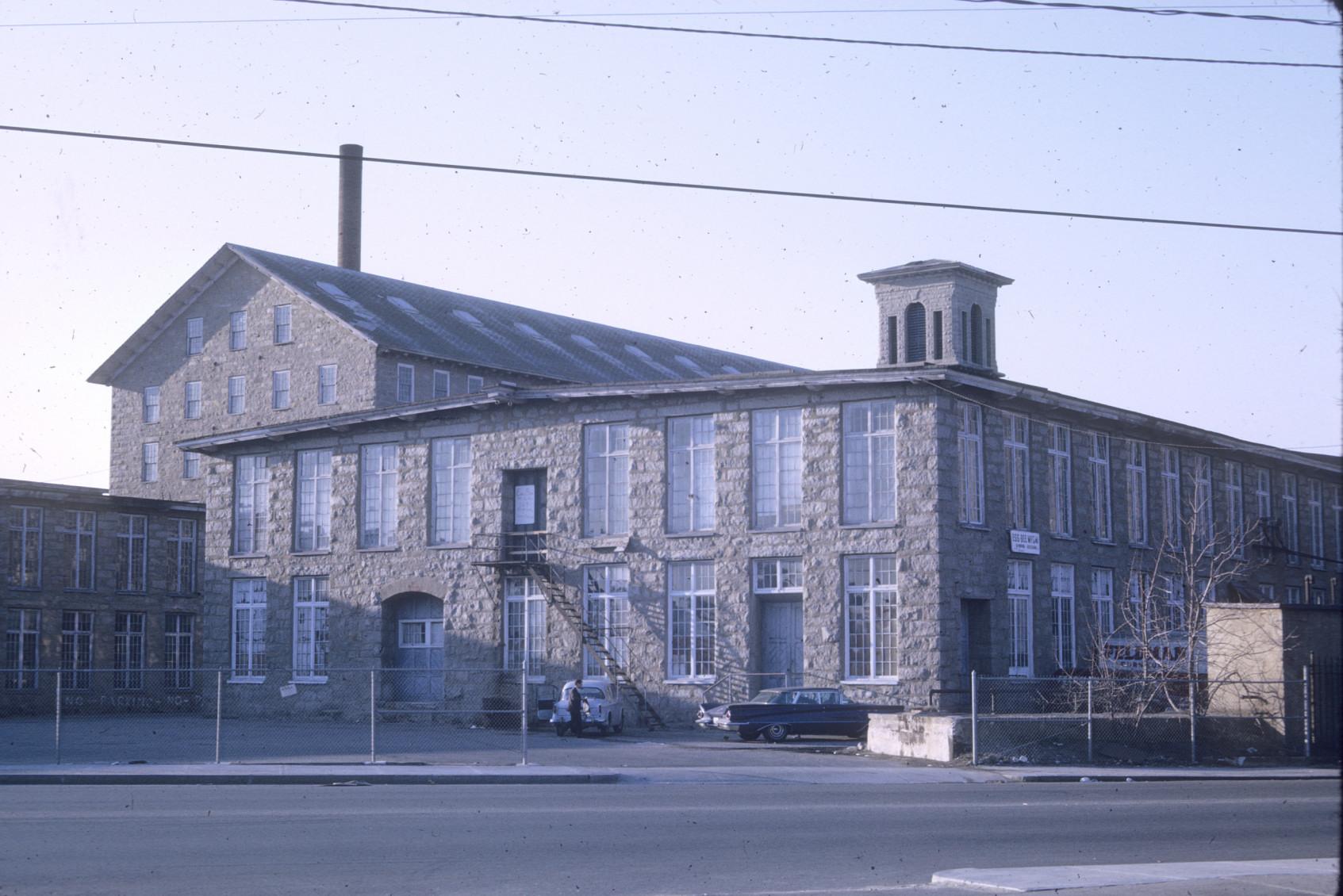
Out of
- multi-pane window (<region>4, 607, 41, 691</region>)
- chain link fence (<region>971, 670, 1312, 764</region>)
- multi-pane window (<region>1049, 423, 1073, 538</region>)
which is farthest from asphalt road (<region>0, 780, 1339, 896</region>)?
multi-pane window (<region>4, 607, 41, 691</region>)

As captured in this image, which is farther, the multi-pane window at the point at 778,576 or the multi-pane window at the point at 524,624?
the multi-pane window at the point at 524,624

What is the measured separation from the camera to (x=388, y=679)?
43.1 meters

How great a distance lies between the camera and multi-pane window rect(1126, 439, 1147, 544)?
1663 inches

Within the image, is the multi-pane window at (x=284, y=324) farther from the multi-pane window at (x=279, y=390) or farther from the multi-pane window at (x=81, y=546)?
the multi-pane window at (x=81, y=546)

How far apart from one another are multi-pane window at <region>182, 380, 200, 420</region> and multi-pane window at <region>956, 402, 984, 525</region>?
115 ft

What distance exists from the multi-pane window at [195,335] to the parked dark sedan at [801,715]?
115 feet

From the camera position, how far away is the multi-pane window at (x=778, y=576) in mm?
36812

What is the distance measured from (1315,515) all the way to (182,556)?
125ft

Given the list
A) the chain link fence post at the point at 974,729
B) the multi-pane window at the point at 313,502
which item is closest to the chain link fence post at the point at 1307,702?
the chain link fence post at the point at 974,729

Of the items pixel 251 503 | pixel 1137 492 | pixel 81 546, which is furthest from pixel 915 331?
pixel 81 546

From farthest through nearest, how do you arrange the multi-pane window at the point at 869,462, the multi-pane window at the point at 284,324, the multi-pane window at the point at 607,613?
the multi-pane window at the point at 284,324, the multi-pane window at the point at 607,613, the multi-pane window at the point at 869,462

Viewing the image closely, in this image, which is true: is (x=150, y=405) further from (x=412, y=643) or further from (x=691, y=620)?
(x=691, y=620)

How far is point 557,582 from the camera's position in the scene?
4031cm

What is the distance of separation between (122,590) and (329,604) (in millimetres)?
12819
